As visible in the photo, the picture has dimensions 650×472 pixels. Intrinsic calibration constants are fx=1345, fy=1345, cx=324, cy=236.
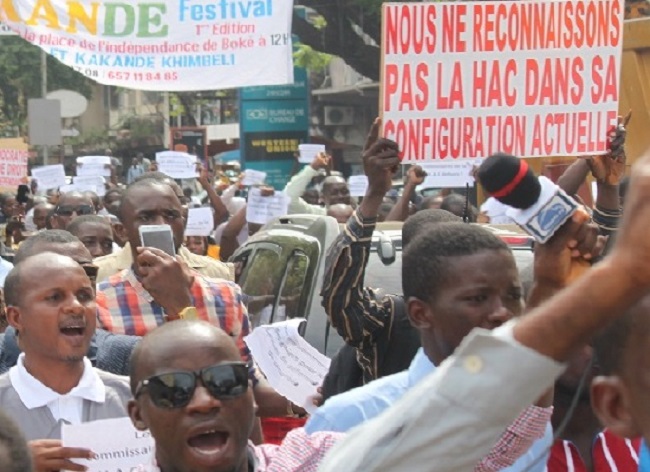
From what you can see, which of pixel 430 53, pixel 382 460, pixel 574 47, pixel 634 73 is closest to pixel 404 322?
pixel 430 53

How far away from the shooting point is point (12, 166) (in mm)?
15609

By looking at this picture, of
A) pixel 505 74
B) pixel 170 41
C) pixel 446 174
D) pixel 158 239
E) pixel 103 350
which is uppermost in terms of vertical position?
pixel 170 41

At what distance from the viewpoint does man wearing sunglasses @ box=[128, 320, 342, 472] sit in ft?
9.25

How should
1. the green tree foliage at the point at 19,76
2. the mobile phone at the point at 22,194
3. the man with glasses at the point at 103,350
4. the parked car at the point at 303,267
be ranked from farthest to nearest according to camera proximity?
the green tree foliage at the point at 19,76 < the mobile phone at the point at 22,194 < the parked car at the point at 303,267 < the man with glasses at the point at 103,350

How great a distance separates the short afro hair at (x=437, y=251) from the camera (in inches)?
A: 139

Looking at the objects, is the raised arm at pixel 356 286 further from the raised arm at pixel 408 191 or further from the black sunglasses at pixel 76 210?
the black sunglasses at pixel 76 210

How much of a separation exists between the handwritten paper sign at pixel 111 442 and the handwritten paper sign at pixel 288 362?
1023 mm

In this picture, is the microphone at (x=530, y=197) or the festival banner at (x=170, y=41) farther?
the festival banner at (x=170, y=41)

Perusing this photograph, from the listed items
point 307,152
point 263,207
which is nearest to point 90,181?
point 307,152

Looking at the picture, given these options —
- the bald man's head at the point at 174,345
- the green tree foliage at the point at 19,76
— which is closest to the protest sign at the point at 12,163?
the bald man's head at the point at 174,345

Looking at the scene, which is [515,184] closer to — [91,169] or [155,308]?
[155,308]

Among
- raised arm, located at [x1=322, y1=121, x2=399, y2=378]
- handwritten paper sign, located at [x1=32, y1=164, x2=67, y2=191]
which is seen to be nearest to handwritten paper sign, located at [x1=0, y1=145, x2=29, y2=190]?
handwritten paper sign, located at [x1=32, y1=164, x2=67, y2=191]

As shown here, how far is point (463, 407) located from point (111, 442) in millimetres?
2325

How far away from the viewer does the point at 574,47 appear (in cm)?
608
